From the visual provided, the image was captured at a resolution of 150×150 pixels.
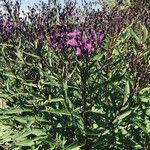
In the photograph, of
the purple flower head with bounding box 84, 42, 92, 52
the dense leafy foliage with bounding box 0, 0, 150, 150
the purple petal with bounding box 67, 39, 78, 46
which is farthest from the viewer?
the dense leafy foliage with bounding box 0, 0, 150, 150

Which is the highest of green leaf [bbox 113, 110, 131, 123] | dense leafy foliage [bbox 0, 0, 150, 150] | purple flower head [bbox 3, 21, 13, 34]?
purple flower head [bbox 3, 21, 13, 34]

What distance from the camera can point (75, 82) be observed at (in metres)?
4.25

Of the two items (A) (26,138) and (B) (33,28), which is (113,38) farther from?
(A) (26,138)

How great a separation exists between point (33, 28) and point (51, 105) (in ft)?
3.13

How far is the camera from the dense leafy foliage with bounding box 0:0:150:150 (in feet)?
13.9

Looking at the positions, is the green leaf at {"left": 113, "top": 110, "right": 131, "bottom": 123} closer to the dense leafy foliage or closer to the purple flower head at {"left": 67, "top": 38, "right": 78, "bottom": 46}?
the dense leafy foliage

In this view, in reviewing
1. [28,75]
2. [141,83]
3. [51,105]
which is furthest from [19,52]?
[141,83]

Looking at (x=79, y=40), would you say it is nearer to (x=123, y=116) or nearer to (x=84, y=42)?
(x=84, y=42)

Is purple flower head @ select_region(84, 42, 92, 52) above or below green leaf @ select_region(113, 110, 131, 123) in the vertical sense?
above

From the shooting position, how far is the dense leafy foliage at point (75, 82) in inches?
167

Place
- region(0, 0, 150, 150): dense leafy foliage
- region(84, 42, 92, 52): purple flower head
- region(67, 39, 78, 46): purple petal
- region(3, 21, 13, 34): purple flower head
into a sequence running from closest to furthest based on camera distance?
region(84, 42, 92, 52): purple flower head, region(67, 39, 78, 46): purple petal, region(0, 0, 150, 150): dense leafy foliage, region(3, 21, 13, 34): purple flower head

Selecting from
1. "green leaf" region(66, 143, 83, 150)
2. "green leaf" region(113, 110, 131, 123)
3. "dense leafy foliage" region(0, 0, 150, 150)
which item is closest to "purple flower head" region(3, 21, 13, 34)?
"dense leafy foliage" region(0, 0, 150, 150)

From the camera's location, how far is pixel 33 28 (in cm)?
496

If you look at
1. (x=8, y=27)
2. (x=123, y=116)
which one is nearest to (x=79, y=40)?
(x=123, y=116)
